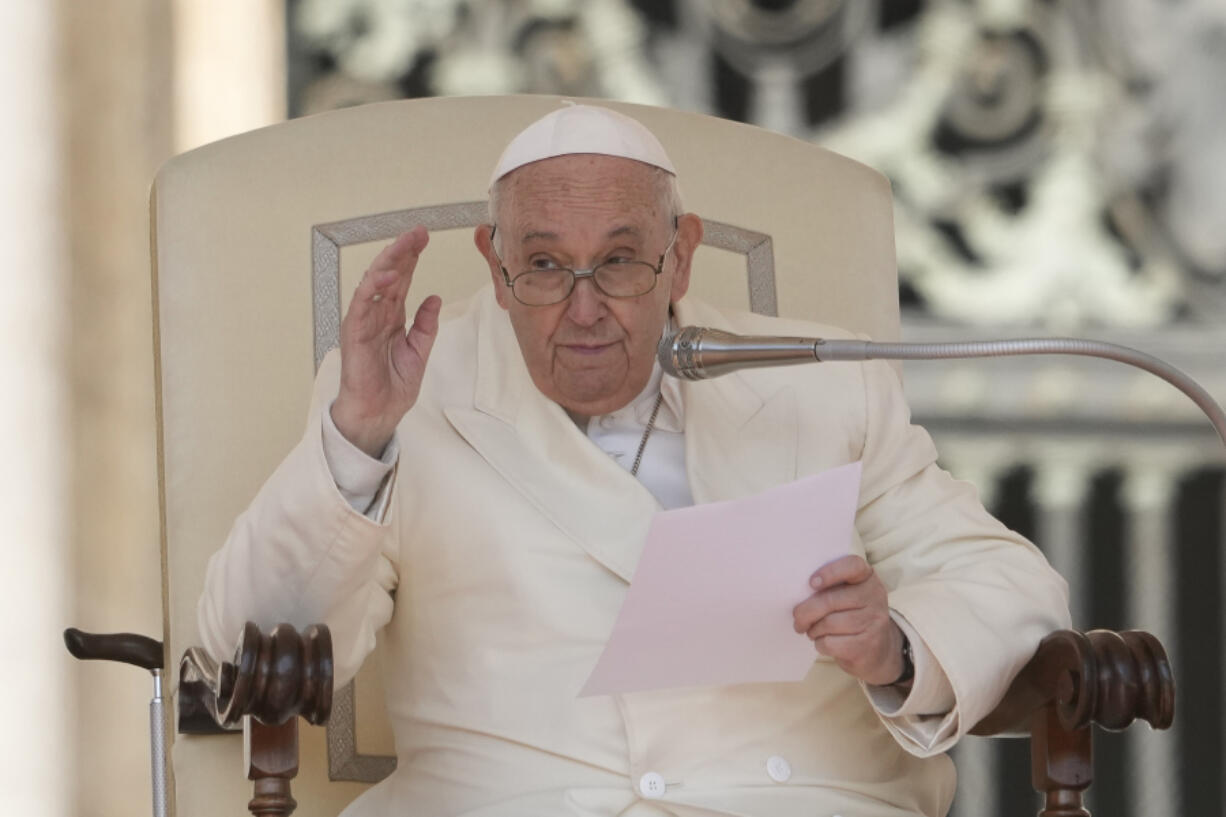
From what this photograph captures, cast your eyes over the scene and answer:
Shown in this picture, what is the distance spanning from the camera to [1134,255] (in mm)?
4199

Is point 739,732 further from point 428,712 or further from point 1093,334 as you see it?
point 1093,334

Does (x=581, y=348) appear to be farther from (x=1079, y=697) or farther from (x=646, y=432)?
(x=1079, y=697)

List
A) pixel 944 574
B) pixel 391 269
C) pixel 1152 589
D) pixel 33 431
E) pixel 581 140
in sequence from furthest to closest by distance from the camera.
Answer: pixel 1152 589
pixel 33 431
pixel 581 140
pixel 944 574
pixel 391 269

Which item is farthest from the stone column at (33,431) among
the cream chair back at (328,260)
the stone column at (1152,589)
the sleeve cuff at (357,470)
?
the stone column at (1152,589)

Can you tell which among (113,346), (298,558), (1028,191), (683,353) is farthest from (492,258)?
(1028,191)

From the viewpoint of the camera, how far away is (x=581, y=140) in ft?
8.36

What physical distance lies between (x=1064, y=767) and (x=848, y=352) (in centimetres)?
60

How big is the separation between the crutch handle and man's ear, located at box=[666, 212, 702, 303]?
862 mm

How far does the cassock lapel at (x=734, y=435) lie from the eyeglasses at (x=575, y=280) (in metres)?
0.19

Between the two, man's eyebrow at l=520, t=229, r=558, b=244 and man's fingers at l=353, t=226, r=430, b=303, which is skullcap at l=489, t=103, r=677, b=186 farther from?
man's fingers at l=353, t=226, r=430, b=303

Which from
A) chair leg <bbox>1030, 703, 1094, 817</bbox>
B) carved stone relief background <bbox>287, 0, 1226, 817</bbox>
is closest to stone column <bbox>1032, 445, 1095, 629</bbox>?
carved stone relief background <bbox>287, 0, 1226, 817</bbox>

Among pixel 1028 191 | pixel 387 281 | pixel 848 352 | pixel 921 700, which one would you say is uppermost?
pixel 1028 191

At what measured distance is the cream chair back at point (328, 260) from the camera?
2670 millimetres

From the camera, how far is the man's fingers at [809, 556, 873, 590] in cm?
205
